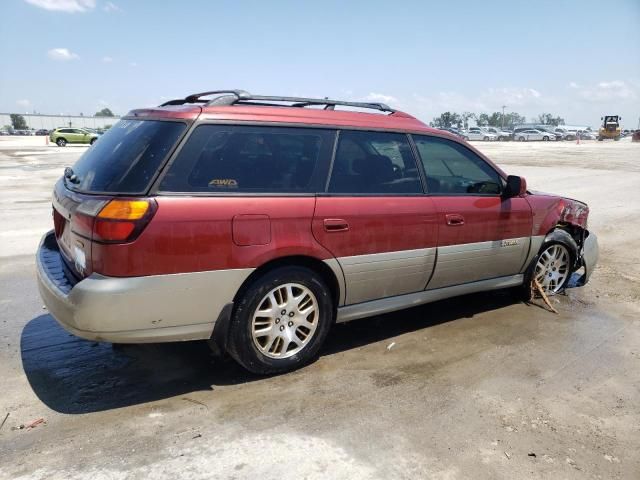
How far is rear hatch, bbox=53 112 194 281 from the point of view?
293 centimetres

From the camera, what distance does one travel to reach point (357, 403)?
327 centimetres

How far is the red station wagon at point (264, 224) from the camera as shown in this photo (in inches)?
118

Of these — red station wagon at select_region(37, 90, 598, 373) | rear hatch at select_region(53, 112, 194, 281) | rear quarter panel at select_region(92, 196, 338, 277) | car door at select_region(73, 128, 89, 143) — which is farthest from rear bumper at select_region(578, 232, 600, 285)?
car door at select_region(73, 128, 89, 143)

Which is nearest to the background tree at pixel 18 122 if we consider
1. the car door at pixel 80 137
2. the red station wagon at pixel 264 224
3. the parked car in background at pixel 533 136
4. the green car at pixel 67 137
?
the car door at pixel 80 137

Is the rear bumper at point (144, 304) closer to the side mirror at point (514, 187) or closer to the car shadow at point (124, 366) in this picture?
the car shadow at point (124, 366)

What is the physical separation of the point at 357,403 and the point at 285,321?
73 centimetres

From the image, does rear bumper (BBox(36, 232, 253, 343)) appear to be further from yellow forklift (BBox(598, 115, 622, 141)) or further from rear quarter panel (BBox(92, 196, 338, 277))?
yellow forklift (BBox(598, 115, 622, 141))

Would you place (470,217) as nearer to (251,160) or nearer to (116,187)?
(251,160)

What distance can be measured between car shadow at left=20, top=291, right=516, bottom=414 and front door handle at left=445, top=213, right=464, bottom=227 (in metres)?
0.98

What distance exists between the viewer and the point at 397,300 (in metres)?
4.11

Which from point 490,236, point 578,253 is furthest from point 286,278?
point 578,253

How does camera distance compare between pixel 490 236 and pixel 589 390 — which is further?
pixel 490 236

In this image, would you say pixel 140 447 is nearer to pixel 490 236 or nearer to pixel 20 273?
pixel 490 236

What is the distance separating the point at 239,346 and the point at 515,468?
175 cm
